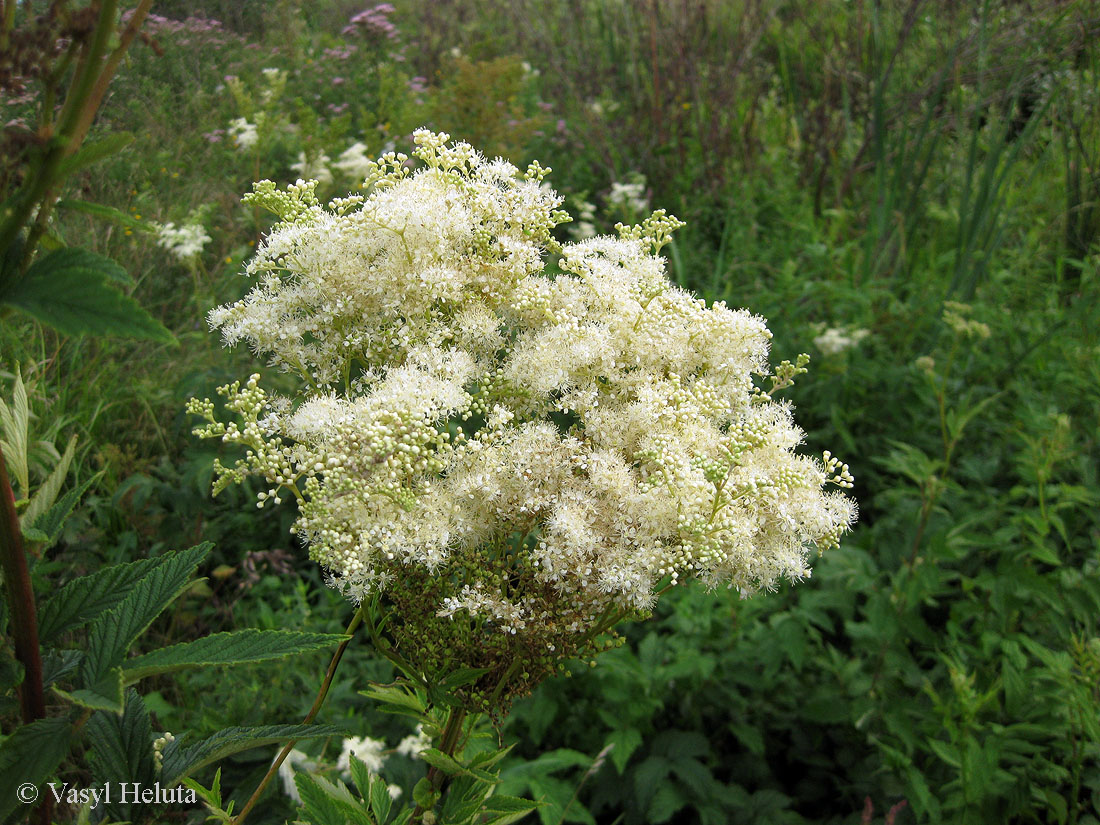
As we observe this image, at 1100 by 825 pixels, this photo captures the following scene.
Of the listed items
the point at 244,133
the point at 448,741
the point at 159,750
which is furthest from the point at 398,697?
the point at 244,133

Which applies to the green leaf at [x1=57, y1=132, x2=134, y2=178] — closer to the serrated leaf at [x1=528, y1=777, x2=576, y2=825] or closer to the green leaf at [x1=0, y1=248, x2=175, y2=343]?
the green leaf at [x1=0, y1=248, x2=175, y2=343]

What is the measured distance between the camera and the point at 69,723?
84 centimetres

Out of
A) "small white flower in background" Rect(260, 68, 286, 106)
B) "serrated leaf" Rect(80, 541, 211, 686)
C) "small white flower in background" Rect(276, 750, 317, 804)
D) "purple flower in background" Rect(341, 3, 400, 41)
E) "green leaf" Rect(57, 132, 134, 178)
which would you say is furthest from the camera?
"purple flower in background" Rect(341, 3, 400, 41)

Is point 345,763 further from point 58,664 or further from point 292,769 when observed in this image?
point 58,664

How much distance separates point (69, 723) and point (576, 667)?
5.75ft

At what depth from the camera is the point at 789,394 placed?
357 cm

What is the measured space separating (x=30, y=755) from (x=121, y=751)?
0.18 metres

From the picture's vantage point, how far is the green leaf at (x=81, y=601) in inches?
36.4

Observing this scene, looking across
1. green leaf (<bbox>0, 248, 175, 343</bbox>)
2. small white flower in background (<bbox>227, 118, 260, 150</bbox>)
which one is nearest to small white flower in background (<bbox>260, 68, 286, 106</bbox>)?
small white flower in background (<bbox>227, 118, 260, 150</bbox>)

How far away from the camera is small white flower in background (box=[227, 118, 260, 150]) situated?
370 centimetres

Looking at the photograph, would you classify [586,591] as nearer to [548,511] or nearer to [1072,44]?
[548,511]

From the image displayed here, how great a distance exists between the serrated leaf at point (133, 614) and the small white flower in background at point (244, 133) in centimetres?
312

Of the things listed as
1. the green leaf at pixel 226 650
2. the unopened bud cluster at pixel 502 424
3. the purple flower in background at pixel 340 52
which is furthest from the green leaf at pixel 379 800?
the purple flower in background at pixel 340 52

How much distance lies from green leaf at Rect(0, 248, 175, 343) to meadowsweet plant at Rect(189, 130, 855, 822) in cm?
33
